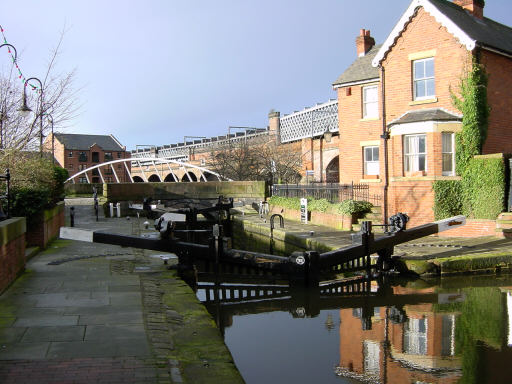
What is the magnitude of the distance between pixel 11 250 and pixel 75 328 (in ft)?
10.7

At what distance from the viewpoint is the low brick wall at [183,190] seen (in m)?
31.1

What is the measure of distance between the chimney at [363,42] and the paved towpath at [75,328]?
19.6m

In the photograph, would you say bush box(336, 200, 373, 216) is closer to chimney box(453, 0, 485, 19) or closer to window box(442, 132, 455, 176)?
window box(442, 132, 455, 176)

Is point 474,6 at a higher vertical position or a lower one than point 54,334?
higher

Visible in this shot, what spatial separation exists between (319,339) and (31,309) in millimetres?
4223

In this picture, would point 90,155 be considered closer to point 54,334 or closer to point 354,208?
point 354,208

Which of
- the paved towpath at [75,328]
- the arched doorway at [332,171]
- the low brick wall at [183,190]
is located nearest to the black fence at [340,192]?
the low brick wall at [183,190]

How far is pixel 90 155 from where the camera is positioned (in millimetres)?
91375

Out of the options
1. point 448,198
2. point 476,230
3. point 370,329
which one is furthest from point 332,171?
point 370,329

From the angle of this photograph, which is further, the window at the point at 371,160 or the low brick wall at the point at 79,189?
the low brick wall at the point at 79,189

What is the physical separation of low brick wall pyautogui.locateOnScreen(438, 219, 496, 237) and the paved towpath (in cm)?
1091

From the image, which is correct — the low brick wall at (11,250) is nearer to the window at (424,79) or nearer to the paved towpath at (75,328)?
the paved towpath at (75,328)

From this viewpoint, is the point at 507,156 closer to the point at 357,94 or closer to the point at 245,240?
the point at 357,94

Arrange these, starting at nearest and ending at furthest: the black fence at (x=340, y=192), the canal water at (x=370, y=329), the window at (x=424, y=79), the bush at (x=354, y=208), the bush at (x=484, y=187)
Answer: the canal water at (x=370, y=329)
the bush at (x=484, y=187)
the window at (x=424, y=79)
the bush at (x=354, y=208)
the black fence at (x=340, y=192)
